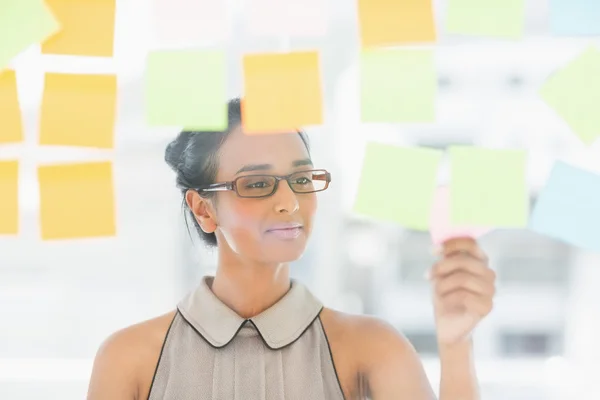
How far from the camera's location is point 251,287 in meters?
1.19

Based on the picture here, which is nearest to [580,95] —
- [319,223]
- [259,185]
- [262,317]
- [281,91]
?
[281,91]

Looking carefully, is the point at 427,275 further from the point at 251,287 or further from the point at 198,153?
the point at 198,153

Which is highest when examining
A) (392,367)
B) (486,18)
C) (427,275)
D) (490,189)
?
(486,18)

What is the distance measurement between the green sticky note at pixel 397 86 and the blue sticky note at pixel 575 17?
6.4 inches

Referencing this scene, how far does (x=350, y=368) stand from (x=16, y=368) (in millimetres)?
1729

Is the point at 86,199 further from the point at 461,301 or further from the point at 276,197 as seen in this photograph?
the point at 461,301

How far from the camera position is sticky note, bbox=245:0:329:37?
89 cm

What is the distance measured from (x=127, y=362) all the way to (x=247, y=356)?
0.66ft

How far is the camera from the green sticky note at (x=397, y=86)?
2.90 feet

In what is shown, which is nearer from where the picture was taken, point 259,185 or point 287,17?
point 287,17

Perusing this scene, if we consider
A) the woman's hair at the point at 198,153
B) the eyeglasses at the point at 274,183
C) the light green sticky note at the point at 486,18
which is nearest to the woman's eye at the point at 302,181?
the eyeglasses at the point at 274,183

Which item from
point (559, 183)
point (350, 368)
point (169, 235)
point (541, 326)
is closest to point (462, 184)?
point (559, 183)

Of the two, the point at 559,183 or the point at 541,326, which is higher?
the point at 559,183

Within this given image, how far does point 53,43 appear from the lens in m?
0.93
